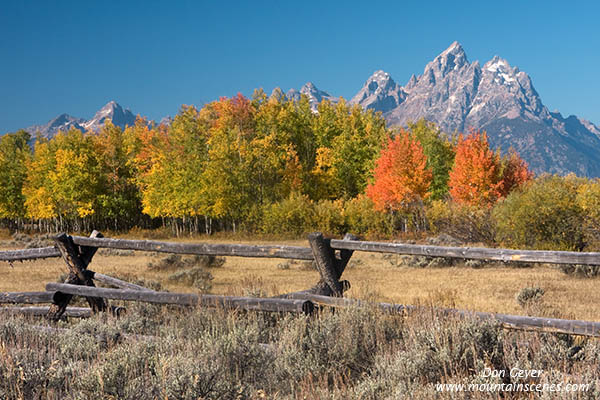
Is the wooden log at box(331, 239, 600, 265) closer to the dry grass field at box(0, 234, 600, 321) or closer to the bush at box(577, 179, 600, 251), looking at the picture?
the dry grass field at box(0, 234, 600, 321)

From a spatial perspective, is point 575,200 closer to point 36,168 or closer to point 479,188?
point 479,188

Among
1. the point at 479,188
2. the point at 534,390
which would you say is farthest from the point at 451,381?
the point at 479,188

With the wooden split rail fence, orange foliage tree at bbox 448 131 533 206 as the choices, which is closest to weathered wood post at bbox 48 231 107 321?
the wooden split rail fence

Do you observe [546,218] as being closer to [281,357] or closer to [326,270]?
[326,270]

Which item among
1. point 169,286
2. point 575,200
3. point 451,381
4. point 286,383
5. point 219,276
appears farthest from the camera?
point 575,200

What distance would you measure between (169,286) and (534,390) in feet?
41.3

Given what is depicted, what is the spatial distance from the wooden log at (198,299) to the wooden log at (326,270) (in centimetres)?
51

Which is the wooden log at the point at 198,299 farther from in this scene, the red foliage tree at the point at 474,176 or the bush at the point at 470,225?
the red foliage tree at the point at 474,176

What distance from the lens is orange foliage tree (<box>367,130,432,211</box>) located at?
3581cm

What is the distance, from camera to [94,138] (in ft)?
193

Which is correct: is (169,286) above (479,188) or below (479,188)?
below

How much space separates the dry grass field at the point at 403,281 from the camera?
416 inches

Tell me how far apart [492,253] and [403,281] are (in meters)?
9.86

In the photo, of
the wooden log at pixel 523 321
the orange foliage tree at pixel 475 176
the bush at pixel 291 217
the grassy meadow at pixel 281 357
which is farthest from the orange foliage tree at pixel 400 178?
the wooden log at pixel 523 321
